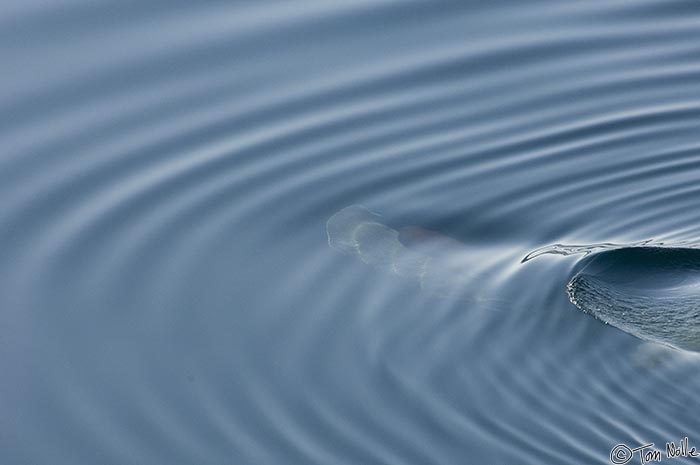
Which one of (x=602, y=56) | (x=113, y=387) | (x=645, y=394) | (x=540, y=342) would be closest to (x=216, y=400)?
(x=113, y=387)

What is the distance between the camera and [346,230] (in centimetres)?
750

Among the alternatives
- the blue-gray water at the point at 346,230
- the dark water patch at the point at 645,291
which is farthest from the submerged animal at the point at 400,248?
the dark water patch at the point at 645,291

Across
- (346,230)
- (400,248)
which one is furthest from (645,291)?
(346,230)

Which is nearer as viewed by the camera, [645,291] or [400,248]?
[645,291]

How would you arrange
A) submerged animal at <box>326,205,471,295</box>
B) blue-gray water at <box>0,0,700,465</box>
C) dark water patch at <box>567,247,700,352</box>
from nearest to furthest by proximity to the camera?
blue-gray water at <box>0,0,700,465</box> → dark water patch at <box>567,247,700,352</box> → submerged animal at <box>326,205,471,295</box>

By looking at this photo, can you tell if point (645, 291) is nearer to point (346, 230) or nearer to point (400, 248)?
point (400, 248)

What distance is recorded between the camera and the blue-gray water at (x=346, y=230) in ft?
19.4

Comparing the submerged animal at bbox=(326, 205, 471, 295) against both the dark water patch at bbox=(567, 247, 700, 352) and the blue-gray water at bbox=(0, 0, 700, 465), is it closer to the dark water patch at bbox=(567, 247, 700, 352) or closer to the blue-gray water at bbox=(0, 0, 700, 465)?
the blue-gray water at bbox=(0, 0, 700, 465)

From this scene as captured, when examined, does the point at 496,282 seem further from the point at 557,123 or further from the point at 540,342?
the point at 557,123

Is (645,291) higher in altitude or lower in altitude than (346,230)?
lower

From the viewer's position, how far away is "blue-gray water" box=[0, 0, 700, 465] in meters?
5.91

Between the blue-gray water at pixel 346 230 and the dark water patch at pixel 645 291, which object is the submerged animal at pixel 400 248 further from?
the dark water patch at pixel 645 291

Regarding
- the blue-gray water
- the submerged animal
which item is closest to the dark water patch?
the blue-gray water

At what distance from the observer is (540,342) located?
636 cm
